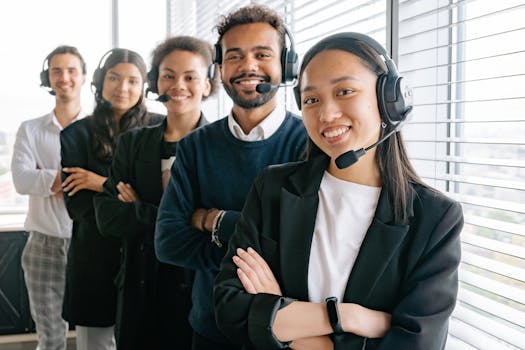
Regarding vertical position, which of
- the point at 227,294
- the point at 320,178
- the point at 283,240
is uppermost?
the point at 320,178

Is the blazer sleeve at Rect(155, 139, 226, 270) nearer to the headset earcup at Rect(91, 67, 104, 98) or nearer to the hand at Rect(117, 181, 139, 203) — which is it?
the hand at Rect(117, 181, 139, 203)

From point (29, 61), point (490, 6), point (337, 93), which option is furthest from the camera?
point (29, 61)

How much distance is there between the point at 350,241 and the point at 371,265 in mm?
73

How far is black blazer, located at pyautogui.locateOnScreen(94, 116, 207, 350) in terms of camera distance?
1899 mm

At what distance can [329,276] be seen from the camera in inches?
43.4

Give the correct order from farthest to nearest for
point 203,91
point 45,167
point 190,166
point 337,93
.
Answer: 1. point 45,167
2. point 203,91
3. point 190,166
4. point 337,93

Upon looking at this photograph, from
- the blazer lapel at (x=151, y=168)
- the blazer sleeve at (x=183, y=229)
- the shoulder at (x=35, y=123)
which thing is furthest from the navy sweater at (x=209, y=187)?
the shoulder at (x=35, y=123)

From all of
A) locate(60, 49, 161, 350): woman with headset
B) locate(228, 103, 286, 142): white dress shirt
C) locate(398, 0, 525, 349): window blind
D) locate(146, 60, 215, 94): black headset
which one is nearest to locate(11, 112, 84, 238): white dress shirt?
locate(60, 49, 161, 350): woman with headset

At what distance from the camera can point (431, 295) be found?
1.01 meters

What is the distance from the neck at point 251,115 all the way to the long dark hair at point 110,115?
40.0 inches

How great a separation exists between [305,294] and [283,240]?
12cm

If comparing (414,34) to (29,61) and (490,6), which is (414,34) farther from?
(29,61)

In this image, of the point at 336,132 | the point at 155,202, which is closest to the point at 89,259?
the point at 155,202

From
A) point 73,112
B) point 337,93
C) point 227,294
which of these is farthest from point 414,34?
point 73,112
